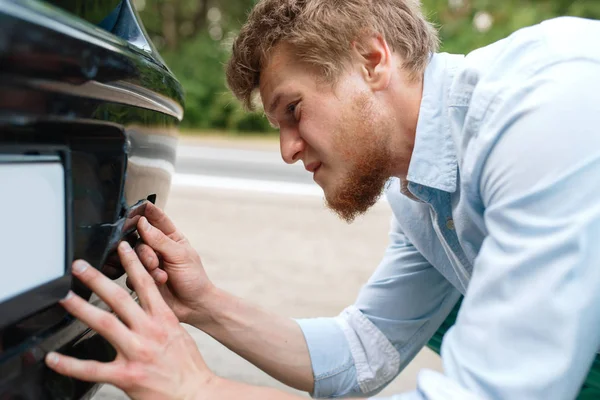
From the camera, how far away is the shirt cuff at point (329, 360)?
178cm

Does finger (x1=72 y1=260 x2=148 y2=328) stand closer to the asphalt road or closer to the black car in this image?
the black car

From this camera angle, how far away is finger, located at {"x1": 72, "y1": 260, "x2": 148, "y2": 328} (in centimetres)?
97

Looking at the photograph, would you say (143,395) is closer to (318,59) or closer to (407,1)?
(318,59)

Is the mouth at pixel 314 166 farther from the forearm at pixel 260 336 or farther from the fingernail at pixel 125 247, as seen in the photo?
the fingernail at pixel 125 247

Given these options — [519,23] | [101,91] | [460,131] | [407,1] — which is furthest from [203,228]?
[519,23]

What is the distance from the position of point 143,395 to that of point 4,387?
0.93 ft

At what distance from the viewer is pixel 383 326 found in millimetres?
1871

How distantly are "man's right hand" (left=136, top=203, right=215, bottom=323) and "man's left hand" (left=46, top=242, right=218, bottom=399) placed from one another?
19 cm

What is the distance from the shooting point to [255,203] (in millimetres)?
6141

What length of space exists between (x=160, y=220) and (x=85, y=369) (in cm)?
49

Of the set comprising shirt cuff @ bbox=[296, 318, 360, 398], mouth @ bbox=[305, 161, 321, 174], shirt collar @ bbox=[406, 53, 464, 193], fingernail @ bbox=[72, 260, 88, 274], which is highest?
shirt collar @ bbox=[406, 53, 464, 193]

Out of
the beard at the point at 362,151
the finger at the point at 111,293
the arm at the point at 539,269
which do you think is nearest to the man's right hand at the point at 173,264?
the finger at the point at 111,293

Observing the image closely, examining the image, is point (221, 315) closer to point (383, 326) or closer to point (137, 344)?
point (383, 326)

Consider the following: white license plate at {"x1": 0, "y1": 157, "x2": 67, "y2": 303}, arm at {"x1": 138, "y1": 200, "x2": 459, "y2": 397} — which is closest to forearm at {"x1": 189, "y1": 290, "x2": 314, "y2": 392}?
arm at {"x1": 138, "y1": 200, "x2": 459, "y2": 397}
